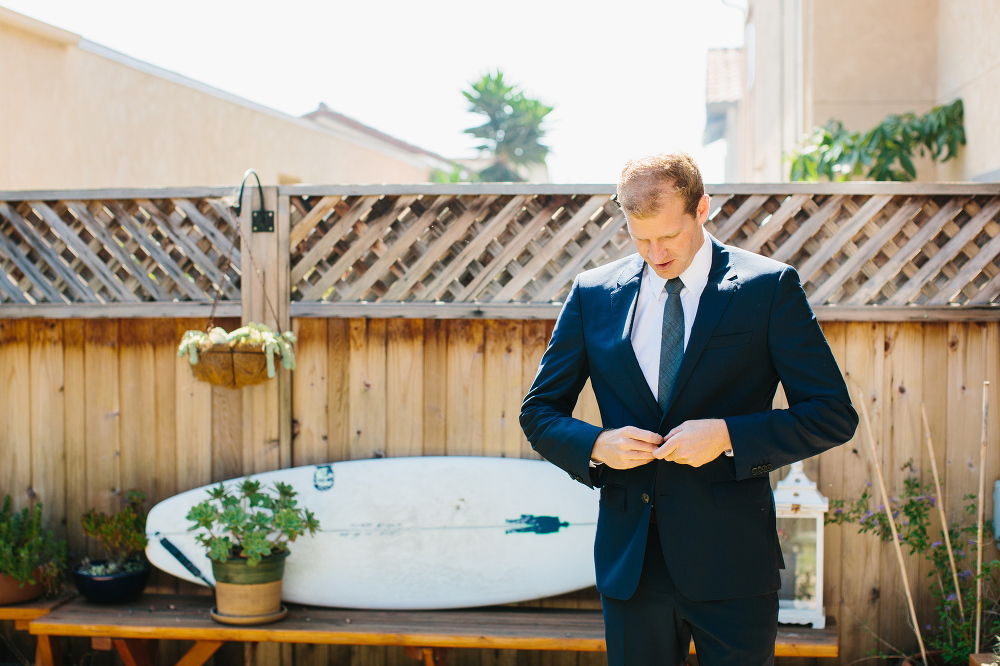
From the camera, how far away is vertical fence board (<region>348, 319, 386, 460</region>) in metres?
3.05

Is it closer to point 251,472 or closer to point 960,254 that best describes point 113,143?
point 251,472

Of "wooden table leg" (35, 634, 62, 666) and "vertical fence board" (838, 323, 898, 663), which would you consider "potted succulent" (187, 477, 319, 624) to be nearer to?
"wooden table leg" (35, 634, 62, 666)

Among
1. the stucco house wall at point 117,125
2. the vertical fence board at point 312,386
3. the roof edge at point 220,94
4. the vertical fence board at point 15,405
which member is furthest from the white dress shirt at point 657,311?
the roof edge at point 220,94

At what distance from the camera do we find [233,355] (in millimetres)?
2777

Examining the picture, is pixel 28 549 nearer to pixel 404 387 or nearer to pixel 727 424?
pixel 404 387

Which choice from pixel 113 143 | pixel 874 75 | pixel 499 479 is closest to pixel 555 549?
pixel 499 479

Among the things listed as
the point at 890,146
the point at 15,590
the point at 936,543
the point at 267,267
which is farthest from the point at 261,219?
the point at 890,146

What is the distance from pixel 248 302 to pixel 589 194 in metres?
1.40

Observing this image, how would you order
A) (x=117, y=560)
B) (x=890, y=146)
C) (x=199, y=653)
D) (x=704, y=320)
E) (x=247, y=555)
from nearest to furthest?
(x=704, y=320) → (x=247, y=555) → (x=199, y=653) → (x=117, y=560) → (x=890, y=146)

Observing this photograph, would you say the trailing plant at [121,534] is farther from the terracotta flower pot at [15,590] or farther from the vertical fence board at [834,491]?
the vertical fence board at [834,491]

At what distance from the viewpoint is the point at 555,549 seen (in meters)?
2.90

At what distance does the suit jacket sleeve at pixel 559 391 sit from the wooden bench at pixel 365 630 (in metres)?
1.29

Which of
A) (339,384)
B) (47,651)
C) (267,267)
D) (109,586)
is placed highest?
(267,267)

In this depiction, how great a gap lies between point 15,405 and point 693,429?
119 inches
